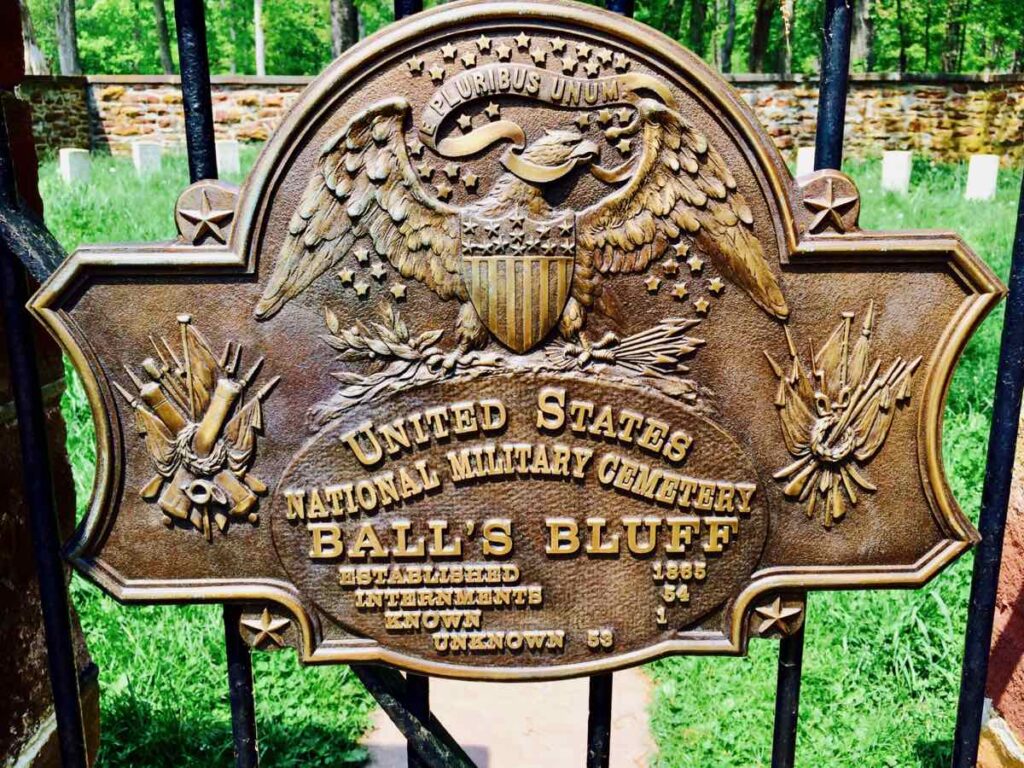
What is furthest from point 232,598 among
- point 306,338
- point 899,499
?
point 899,499

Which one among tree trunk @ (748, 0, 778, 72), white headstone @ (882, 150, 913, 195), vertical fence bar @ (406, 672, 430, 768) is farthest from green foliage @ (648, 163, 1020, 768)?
tree trunk @ (748, 0, 778, 72)

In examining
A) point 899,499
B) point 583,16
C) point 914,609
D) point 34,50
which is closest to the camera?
point 583,16

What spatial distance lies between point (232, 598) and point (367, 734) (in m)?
1.63

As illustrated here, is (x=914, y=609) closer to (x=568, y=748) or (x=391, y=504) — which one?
(x=568, y=748)

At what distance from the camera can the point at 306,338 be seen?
1.39 m

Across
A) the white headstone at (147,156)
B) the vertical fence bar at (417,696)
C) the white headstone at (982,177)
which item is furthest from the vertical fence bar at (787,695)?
the white headstone at (147,156)

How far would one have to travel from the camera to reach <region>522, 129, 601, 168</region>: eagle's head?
131 cm

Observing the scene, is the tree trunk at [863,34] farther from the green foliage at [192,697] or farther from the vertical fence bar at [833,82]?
the vertical fence bar at [833,82]

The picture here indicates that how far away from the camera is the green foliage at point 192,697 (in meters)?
2.69

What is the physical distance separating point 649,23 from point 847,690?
823 inches

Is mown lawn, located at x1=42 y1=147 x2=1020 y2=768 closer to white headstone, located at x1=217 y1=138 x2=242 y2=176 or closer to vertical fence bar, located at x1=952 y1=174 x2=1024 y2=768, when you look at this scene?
vertical fence bar, located at x1=952 y1=174 x2=1024 y2=768

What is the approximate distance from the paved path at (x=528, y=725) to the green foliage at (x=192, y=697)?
5.9 inches

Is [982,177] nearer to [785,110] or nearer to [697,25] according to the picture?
[785,110]

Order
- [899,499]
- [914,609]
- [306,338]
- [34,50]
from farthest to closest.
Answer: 1. [34,50]
2. [914,609]
3. [899,499]
4. [306,338]
